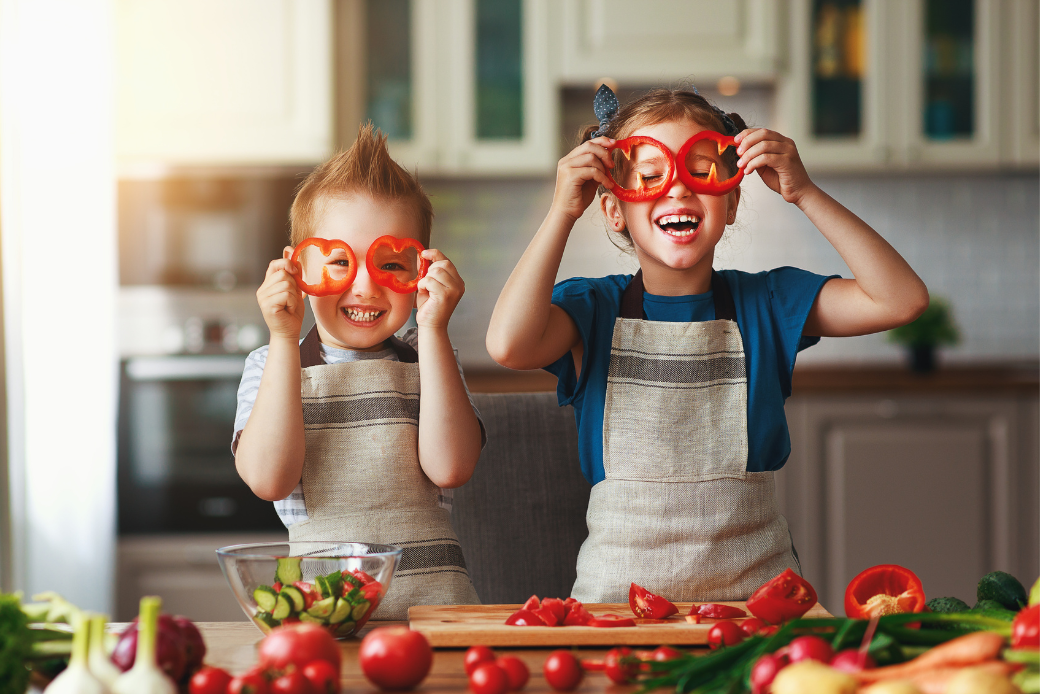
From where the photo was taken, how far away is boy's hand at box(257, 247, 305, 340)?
1.00m

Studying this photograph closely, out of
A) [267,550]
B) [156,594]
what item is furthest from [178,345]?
[267,550]

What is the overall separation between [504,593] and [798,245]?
89.6 inches

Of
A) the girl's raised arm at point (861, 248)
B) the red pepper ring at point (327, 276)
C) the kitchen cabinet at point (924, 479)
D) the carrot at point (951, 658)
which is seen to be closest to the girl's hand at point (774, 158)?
the girl's raised arm at point (861, 248)

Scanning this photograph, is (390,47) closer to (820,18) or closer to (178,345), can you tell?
(178,345)

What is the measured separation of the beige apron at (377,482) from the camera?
103 cm

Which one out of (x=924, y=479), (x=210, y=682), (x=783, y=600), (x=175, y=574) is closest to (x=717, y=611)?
(x=783, y=600)

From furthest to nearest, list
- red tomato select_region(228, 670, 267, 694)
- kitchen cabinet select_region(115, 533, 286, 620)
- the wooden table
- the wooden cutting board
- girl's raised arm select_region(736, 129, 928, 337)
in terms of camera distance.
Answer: kitchen cabinet select_region(115, 533, 286, 620)
girl's raised arm select_region(736, 129, 928, 337)
the wooden cutting board
the wooden table
red tomato select_region(228, 670, 267, 694)

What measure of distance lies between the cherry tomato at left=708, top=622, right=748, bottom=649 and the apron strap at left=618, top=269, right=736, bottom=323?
0.51 m

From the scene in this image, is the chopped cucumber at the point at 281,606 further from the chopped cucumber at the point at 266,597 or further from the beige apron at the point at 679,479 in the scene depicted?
the beige apron at the point at 679,479

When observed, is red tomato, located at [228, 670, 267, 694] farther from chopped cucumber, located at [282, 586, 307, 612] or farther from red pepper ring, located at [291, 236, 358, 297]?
red pepper ring, located at [291, 236, 358, 297]

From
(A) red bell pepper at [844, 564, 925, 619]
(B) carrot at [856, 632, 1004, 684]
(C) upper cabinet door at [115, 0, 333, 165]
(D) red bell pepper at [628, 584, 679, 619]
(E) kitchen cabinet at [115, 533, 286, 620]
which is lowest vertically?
(E) kitchen cabinet at [115, 533, 286, 620]

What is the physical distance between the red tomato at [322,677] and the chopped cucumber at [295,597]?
16cm

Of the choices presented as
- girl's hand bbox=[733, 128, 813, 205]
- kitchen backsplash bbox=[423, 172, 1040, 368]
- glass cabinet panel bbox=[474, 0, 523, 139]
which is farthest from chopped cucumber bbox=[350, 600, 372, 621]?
kitchen backsplash bbox=[423, 172, 1040, 368]

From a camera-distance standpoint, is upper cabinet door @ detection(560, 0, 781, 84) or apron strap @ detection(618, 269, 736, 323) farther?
upper cabinet door @ detection(560, 0, 781, 84)
